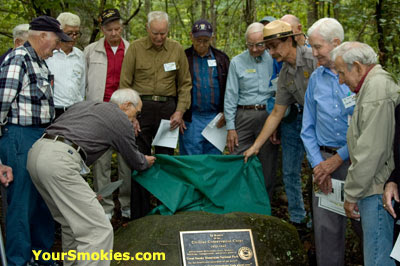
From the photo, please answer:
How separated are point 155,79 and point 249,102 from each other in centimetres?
125

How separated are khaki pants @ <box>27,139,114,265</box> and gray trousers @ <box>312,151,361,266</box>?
1.94 meters

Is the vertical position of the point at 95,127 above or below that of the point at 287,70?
below

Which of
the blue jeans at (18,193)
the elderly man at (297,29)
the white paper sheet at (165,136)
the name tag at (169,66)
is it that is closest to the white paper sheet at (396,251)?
the elderly man at (297,29)

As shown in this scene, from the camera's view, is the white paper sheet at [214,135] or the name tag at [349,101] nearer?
the name tag at [349,101]

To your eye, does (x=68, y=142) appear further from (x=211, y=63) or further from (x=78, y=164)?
(x=211, y=63)

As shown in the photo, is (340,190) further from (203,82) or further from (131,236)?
(203,82)

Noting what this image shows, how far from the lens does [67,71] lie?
199 inches

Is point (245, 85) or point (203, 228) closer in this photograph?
point (203, 228)

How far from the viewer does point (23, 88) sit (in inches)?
152

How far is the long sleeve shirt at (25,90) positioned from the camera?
3701 millimetres

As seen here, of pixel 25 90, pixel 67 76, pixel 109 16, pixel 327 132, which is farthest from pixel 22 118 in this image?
pixel 327 132

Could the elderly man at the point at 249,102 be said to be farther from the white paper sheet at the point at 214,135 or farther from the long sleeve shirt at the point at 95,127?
the long sleeve shirt at the point at 95,127

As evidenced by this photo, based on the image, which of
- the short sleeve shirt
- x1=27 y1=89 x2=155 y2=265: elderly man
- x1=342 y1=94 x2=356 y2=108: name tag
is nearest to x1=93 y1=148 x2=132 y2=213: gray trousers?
x1=27 y1=89 x2=155 y2=265: elderly man

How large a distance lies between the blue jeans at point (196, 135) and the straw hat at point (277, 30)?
161 centimetres
